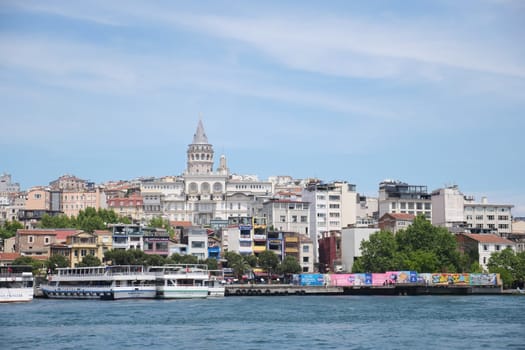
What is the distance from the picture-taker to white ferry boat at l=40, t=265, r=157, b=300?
271 feet

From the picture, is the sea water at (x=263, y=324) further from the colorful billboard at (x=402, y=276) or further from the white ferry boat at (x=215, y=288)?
the colorful billboard at (x=402, y=276)

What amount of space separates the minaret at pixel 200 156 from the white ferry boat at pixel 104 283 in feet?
332

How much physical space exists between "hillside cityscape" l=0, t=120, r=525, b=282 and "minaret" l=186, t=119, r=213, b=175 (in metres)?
15.6

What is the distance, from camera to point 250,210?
148 meters

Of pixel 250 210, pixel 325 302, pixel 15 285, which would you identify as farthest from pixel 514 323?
pixel 250 210

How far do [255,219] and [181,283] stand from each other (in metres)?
38.6

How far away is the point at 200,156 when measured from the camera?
19062cm

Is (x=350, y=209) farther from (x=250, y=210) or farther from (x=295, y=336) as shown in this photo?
(x=295, y=336)

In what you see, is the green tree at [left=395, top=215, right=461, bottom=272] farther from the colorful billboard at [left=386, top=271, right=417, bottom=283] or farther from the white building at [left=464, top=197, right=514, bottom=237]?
the white building at [left=464, top=197, right=514, bottom=237]

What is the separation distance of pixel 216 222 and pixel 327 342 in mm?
76985

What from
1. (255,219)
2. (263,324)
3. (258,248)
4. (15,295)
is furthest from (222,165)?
(263,324)

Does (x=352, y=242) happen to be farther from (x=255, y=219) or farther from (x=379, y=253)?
(x=255, y=219)

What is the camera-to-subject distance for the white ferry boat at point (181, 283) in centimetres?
8250

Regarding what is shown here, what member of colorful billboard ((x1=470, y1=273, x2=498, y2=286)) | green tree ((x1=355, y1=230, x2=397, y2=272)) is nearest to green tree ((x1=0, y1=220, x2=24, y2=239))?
green tree ((x1=355, y1=230, x2=397, y2=272))
